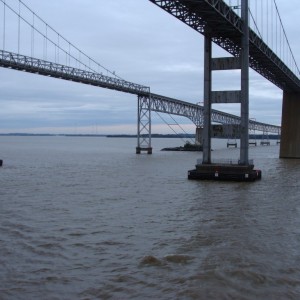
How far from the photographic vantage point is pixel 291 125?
6538 cm

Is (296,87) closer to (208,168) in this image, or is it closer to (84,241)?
(208,168)

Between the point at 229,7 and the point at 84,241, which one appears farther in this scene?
the point at 229,7

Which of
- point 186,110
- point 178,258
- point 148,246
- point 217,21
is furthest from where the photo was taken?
point 186,110

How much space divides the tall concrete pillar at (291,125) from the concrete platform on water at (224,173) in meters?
36.3

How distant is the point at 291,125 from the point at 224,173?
38685 mm

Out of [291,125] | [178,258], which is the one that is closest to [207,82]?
[178,258]

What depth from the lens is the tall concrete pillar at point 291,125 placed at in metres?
64.8

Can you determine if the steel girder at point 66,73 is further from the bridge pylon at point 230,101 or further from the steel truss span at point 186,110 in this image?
the bridge pylon at point 230,101

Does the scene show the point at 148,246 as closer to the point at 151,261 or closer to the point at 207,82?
the point at 151,261

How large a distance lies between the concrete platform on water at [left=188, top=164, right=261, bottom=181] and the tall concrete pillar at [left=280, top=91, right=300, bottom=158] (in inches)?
1428

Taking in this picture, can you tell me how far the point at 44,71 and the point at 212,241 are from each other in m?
51.3

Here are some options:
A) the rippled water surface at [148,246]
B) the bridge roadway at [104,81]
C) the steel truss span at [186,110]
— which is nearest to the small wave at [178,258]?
the rippled water surface at [148,246]

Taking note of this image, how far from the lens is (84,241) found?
12.1 meters

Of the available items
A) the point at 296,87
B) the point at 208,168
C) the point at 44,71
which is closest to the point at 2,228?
the point at 208,168
